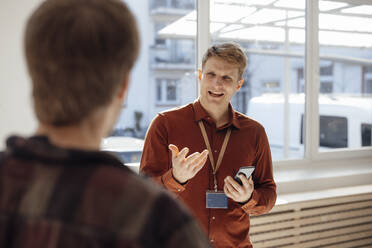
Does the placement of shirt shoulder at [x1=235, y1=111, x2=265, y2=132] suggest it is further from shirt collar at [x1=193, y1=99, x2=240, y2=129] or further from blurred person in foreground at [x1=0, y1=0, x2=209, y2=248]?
blurred person in foreground at [x1=0, y1=0, x2=209, y2=248]

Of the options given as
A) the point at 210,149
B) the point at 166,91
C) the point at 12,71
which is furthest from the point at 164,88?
the point at 210,149

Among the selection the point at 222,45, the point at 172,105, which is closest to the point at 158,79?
the point at 172,105

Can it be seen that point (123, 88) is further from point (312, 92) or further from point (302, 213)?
point (312, 92)

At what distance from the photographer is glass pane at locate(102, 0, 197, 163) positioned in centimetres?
333

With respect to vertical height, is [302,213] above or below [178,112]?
below

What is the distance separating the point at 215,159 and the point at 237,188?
24 centimetres

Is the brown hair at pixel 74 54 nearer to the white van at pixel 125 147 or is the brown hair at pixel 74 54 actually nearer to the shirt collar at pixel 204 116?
the shirt collar at pixel 204 116

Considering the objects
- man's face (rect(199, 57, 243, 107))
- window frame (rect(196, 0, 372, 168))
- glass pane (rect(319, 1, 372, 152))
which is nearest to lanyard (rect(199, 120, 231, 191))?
man's face (rect(199, 57, 243, 107))

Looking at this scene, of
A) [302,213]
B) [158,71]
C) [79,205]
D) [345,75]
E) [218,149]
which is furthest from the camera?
[345,75]

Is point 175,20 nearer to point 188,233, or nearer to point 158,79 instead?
point 158,79

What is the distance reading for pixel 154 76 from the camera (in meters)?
3.37

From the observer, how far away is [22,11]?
8.65 ft

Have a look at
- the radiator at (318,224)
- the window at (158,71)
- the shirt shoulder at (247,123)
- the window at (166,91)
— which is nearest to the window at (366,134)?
the radiator at (318,224)

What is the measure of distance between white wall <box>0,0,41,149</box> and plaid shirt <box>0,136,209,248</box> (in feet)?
7.13
